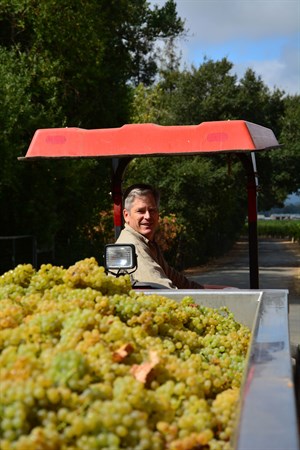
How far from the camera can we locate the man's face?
18.1 ft

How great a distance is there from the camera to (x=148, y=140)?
5.20 metres

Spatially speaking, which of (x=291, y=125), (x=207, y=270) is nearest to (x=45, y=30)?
(x=207, y=270)

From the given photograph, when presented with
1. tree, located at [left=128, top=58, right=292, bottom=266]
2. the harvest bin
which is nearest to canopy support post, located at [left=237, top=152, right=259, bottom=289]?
the harvest bin

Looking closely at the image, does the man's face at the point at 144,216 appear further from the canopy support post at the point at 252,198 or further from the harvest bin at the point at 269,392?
the harvest bin at the point at 269,392

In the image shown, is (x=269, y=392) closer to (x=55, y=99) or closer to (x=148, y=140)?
(x=148, y=140)

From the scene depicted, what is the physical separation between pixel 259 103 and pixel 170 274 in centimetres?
3633

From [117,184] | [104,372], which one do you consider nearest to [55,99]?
[117,184]

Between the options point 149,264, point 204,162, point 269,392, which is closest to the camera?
point 269,392

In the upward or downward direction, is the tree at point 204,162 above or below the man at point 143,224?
above

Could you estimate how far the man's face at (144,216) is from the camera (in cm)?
552

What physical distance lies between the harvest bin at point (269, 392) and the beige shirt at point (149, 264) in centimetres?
173

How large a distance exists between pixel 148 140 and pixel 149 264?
29.4 inches

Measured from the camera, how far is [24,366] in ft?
6.34

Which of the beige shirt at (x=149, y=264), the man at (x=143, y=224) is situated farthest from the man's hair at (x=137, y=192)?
the beige shirt at (x=149, y=264)
